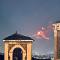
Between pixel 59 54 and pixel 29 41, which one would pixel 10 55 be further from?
pixel 59 54

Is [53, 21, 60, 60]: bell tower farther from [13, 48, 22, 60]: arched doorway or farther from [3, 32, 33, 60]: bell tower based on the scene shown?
[13, 48, 22, 60]: arched doorway

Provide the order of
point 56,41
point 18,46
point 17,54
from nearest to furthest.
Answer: point 56,41, point 18,46, point 17,54

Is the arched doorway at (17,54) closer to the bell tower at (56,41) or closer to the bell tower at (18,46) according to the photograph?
the bell tower at (18,46)

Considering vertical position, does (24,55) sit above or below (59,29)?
below

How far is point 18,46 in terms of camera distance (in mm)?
36438

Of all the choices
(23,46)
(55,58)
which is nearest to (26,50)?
(23,46)

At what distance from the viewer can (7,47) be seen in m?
36.8

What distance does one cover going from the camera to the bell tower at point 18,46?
36.3m

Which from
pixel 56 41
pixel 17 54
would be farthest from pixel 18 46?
pixel 56 41

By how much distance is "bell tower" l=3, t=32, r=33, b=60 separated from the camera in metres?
36.3

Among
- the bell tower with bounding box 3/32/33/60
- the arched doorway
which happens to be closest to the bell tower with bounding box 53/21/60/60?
the bell tower with bounding box 3/32/33/60

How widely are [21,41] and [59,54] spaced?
3773mm

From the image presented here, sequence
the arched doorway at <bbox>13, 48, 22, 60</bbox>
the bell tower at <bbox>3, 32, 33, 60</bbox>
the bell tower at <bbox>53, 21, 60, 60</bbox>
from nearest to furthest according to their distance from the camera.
→ the bell tower at <bbox>53, 21, 60, 60</bbox> < the bell tower at <bbox>3, 32, 33, 60</bbox> < the arched doorway at <bbox>13, 48, 22, 60</bbox>

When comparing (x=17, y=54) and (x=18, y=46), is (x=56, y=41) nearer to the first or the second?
(x=18, y=46)
